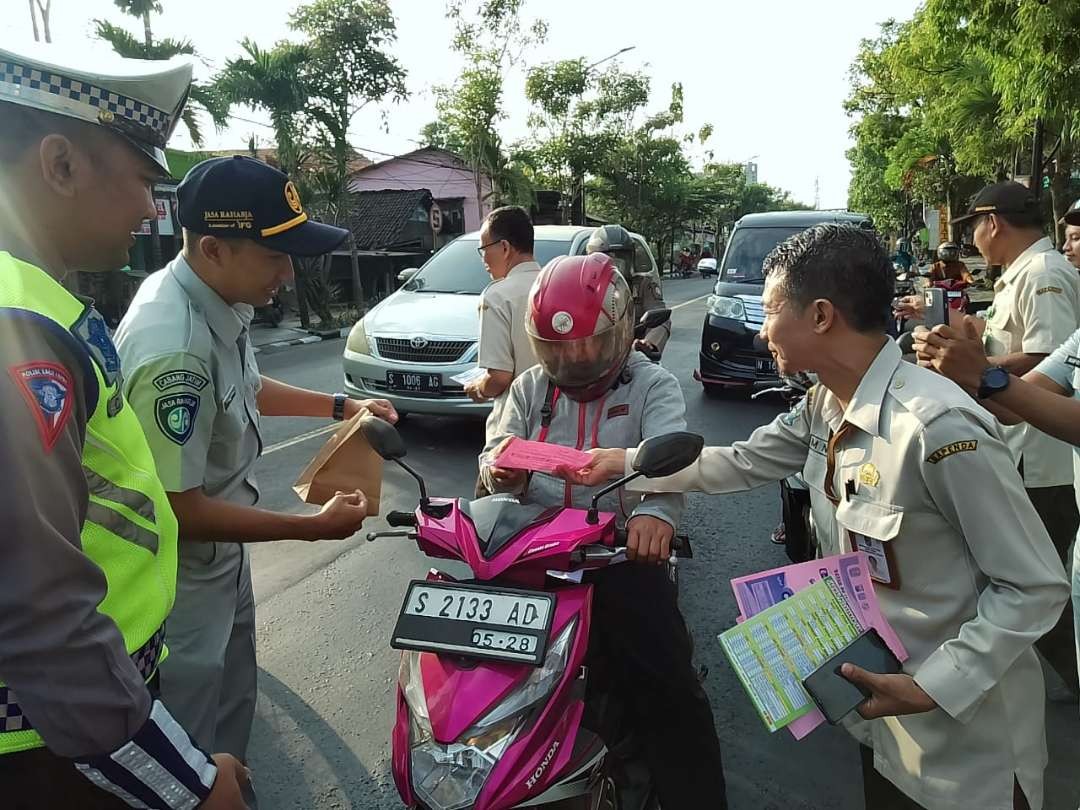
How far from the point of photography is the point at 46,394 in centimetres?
88

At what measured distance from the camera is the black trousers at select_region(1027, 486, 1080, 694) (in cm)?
273

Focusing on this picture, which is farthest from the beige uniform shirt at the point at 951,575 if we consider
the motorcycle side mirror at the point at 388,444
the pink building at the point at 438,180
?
the pink building at the point at 438,180

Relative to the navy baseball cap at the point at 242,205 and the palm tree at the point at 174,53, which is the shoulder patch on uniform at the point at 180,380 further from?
the palm tree at the point at 174,53

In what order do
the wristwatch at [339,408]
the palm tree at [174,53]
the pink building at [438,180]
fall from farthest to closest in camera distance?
the pink building at [438,180], the palm tree at [174,53], the wristwatch at [339,408]

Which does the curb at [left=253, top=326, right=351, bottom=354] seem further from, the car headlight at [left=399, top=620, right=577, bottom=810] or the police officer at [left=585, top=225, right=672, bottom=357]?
the car headlight at [left=399, top=620, right=577, bottom=810]

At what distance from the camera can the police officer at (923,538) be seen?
1.33 meters

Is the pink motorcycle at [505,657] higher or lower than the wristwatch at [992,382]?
lower

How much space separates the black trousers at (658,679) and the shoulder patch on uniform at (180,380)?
108 centimetres

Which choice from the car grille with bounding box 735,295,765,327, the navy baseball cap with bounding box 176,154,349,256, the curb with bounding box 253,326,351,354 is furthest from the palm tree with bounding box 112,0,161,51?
the navy baseball cap with bounding box 176,154,349,256

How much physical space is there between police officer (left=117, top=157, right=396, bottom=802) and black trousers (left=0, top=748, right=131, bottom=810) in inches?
28.0

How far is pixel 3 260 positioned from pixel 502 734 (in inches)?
47.2

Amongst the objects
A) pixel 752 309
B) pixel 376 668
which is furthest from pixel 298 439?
pixel 752 309

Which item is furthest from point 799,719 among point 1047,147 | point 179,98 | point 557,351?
point 1047,147

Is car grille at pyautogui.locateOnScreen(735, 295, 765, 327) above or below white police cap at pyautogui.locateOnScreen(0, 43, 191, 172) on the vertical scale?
below
